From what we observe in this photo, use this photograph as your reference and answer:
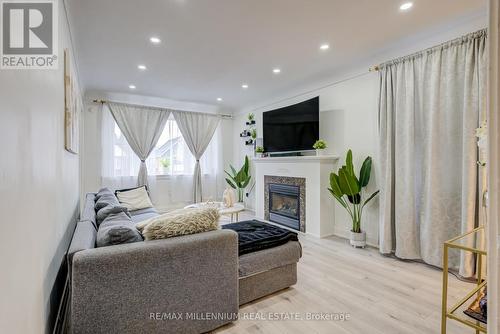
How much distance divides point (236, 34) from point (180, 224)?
7.06 feet

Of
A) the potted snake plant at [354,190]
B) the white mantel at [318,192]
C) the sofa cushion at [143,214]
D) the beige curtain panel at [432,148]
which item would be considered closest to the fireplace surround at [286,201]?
the white mantel at [318,192]

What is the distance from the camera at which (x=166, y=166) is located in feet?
18.0

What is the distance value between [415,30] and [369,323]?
289cm

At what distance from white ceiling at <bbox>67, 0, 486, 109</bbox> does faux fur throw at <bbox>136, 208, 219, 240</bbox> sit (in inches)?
72.4

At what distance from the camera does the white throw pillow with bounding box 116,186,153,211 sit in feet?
12.8

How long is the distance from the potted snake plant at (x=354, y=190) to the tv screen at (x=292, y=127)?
85cm

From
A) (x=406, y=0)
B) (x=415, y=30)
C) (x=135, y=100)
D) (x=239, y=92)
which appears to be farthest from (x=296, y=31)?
(x=135, y=100)

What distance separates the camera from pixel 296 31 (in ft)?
8.55

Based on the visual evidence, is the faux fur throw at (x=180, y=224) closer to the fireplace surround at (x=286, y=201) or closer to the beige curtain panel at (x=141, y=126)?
the fireplace surround at (x=286, y=201)

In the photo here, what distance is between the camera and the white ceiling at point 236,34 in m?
2.20

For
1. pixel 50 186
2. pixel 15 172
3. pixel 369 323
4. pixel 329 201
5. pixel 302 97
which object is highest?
pixel 302 97

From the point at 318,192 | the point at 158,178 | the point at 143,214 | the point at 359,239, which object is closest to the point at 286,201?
the point at 318,192

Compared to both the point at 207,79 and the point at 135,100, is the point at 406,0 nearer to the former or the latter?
the point at 207,79

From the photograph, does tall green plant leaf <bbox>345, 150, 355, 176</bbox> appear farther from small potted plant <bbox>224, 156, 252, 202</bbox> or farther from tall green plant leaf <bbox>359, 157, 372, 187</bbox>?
small potted plant <bbox>224, 156, 252, 202</bbox>
